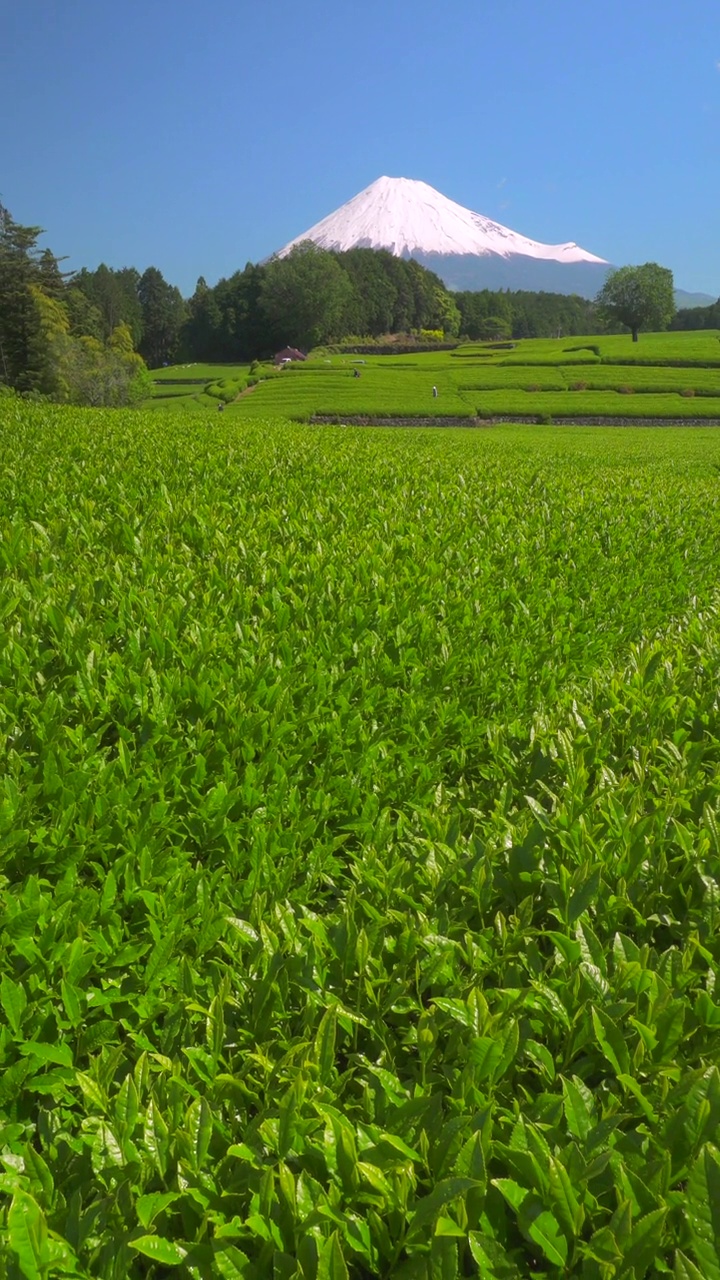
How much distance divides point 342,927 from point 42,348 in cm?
6115

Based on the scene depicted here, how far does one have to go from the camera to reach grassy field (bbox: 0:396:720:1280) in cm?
145

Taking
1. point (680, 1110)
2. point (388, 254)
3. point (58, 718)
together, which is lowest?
point (680, 1110)

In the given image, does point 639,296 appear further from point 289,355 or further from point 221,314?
point 221,314

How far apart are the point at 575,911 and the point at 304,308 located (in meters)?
97.6

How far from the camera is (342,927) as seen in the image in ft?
7.14

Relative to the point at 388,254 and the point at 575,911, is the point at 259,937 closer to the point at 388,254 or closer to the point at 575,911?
the point at 575,911

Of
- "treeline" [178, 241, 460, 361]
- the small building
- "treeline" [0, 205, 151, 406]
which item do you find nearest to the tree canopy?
"treeline" [178, 241, 460, 361]

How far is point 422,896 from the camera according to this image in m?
2.36

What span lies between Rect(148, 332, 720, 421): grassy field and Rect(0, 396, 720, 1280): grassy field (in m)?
29.4

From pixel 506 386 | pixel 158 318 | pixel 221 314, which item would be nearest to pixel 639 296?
pixel 506 386

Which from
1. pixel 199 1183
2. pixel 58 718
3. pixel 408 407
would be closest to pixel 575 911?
pixel 199 1183

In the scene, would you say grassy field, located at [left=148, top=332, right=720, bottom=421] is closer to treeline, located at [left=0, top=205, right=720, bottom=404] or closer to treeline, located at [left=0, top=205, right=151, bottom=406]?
treeline, located at [left=0, top=205, right=151, bottom=406]

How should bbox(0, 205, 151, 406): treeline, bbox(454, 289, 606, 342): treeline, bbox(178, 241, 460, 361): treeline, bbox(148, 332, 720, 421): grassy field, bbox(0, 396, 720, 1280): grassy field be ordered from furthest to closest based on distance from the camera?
1. bbox(454, 289, 606, 342): treeline
2. bbox(178, 241, 460, 361): treeline
3. bbox(0, 205, 151, 406): treeline
4. bbox(148, 332, 720, 421): grassy field
5. bbox(0, 396, 720, 1280): grassy field

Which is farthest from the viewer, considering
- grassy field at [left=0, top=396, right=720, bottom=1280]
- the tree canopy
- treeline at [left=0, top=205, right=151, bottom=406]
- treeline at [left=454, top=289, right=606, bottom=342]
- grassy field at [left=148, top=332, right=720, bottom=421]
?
treeline at [left=454, top=289, right=606, bottom=342]
